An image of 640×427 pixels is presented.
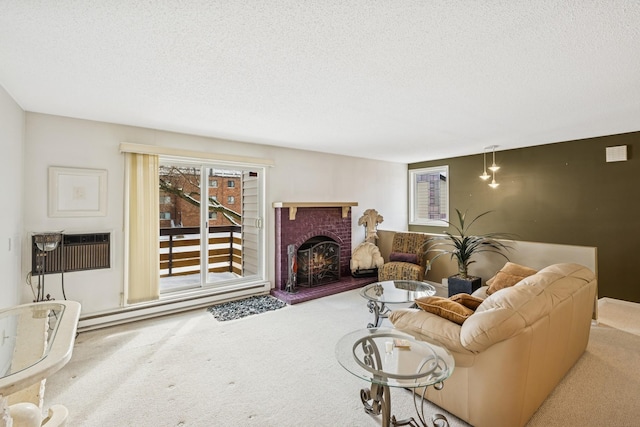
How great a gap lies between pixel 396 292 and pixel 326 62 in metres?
2.47

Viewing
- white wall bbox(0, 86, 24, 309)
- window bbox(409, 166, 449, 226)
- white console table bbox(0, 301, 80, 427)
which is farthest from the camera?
window bbox(409, 166, 449, 226)

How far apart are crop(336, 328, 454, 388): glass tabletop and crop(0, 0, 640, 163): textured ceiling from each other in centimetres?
182

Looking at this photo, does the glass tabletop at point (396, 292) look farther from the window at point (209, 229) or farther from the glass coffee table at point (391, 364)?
the window at point (209, 229)

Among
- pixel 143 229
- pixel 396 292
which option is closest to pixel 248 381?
pixel 396 292

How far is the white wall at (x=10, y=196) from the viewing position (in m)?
2.41

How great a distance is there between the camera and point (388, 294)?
10.6ft

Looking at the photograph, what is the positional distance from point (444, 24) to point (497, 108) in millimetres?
1745

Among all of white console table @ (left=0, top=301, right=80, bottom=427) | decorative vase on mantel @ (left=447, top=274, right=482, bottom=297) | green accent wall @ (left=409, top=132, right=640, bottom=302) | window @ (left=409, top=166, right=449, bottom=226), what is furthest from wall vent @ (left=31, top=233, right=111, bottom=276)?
green accent wall @ (left=409, top=132, right=640, bottom=302)

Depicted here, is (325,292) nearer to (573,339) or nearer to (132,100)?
(573,339)

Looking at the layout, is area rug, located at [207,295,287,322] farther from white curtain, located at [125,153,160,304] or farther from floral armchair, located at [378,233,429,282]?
floral armchair, located at [378,233,429,282]

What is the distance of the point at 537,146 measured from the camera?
4742mm

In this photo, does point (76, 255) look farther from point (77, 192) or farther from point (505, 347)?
point (505, 347)

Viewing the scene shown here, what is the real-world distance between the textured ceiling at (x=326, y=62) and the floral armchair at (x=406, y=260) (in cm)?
212

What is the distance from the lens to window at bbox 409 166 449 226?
20.1 feet
